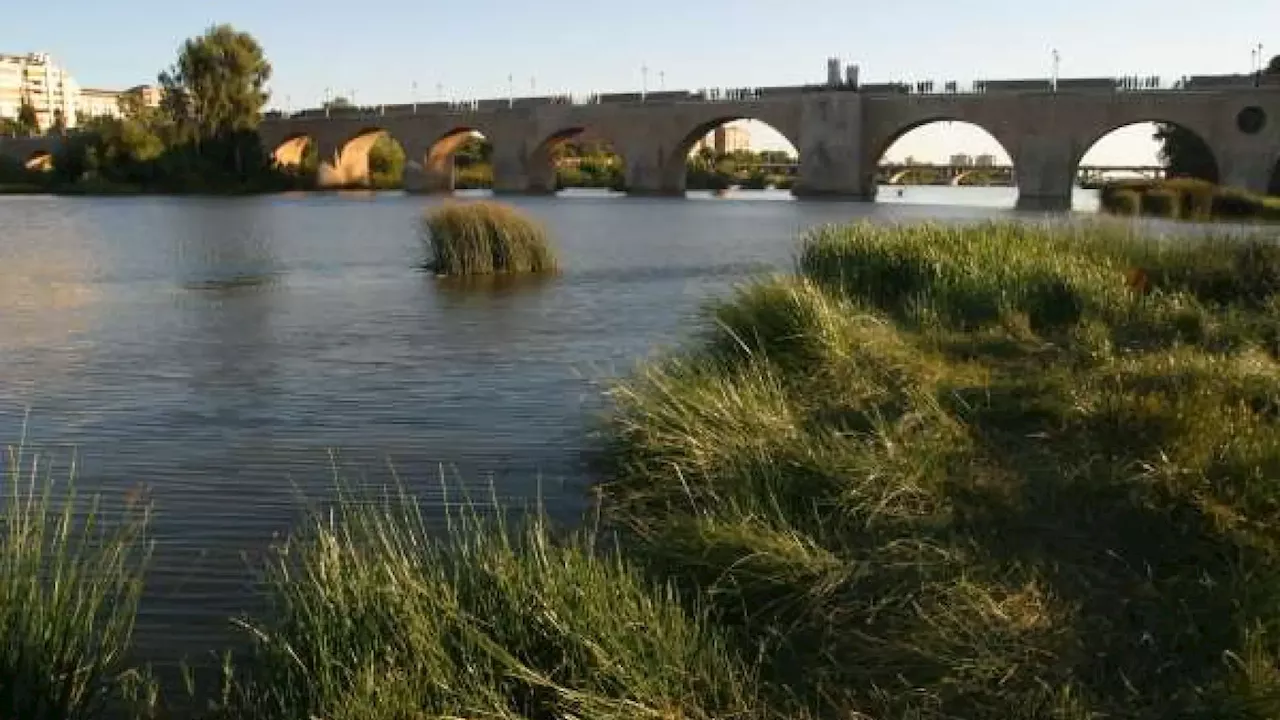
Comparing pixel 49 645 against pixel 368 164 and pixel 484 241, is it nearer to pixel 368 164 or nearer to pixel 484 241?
pixel 484 241

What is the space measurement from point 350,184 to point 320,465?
90.9m

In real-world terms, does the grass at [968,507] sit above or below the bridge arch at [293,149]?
below

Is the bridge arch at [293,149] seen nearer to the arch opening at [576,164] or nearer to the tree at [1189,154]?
the arch opening at [576,164]

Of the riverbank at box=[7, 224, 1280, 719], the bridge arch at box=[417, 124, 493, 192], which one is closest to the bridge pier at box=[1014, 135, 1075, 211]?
the bridge arch at box=[417, 124, 493, 192]

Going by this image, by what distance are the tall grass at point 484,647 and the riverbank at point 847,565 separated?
0.04ft

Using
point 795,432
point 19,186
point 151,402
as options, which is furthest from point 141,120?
point 795,432

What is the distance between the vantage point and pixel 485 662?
4082 millimetres

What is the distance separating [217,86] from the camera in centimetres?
7462

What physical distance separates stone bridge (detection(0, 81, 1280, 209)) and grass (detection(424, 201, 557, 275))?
39633 mm

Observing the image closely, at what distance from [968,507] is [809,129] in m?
64.7

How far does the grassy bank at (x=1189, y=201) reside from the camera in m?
36.2

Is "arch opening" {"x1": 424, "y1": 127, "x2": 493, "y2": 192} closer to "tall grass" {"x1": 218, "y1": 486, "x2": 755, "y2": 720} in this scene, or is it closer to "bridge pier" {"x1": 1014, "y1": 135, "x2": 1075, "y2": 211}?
"bridge pier" {"x1": 1014, "y1": 135, "x2": 1075, "y2": 211}

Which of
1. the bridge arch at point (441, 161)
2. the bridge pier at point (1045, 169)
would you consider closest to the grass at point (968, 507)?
the bridge pier at point (1045, 169)

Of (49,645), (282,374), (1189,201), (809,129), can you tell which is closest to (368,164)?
(809,129)
